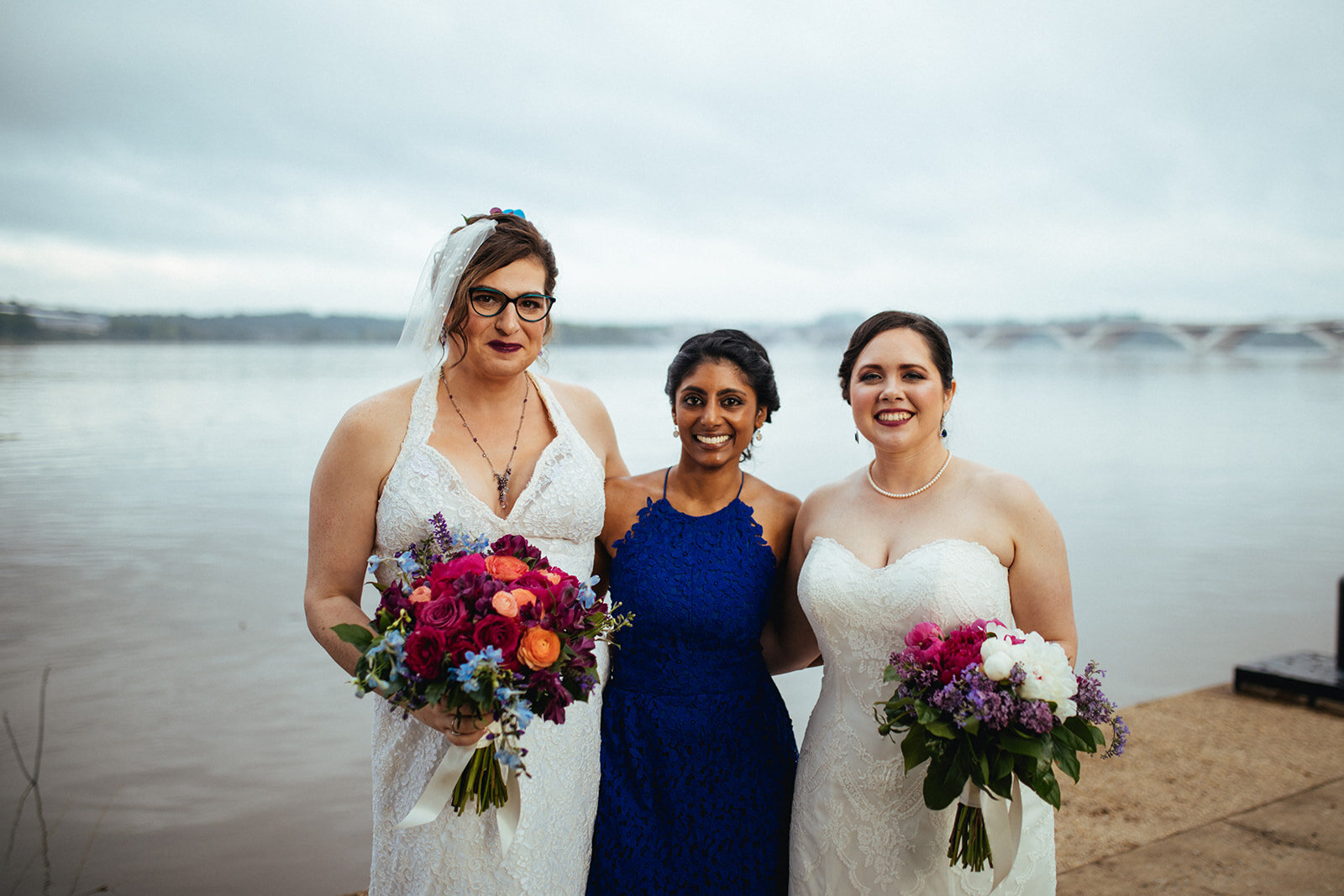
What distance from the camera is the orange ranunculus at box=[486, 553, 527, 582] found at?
2334 mm

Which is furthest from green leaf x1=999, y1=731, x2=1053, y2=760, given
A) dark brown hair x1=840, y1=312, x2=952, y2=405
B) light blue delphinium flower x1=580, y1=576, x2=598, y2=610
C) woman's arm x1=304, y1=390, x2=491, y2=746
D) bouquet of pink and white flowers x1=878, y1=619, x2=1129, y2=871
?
woman's arm x1=304, y1=390, x2=491, y2=746

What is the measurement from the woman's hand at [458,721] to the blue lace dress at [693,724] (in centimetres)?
82

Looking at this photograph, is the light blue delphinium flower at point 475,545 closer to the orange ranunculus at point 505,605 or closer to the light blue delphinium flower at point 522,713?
the orange ranunculus at point 505,605

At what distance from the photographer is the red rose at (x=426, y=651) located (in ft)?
7.04

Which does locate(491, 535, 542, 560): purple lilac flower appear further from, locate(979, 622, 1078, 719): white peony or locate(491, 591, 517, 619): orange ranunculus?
locate(979, 622, 1078, 719): white peony

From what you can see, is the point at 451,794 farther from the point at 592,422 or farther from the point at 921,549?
the point at 921,549

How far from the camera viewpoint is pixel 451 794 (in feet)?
8.40

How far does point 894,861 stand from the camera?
9.36 ft

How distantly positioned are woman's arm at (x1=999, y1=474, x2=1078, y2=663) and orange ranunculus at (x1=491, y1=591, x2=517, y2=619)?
1576 mm

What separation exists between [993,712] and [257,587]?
32.7 ft

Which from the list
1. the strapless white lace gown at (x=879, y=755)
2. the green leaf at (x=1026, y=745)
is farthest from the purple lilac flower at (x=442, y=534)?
the green leaf at (x=1026, y=745)

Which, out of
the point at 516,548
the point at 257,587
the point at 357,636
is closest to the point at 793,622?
the point at 516,548

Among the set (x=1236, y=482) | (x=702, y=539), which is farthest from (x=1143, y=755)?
(x=1236, y=482)

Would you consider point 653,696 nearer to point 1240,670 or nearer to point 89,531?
point 1240,670
